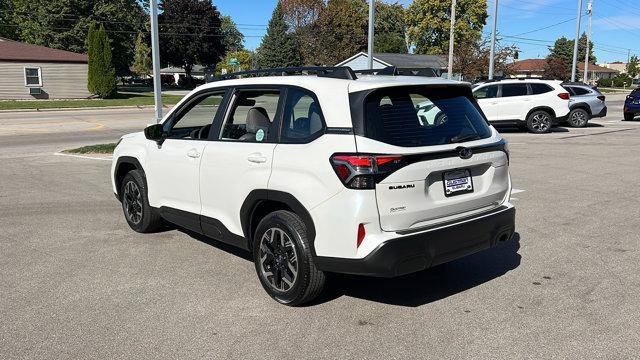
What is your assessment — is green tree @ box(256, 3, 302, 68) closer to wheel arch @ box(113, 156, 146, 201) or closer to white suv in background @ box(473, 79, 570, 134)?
white suv in background @ box(473, 79, 570, 134)

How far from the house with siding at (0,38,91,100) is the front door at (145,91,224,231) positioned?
37.0 meters

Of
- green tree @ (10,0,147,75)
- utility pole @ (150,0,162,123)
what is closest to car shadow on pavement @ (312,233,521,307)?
utility pole @ (150,0,162,123)

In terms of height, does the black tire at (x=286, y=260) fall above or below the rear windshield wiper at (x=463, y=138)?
below

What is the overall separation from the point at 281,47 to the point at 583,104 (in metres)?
59.6

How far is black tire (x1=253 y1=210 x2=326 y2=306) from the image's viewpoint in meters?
4.04

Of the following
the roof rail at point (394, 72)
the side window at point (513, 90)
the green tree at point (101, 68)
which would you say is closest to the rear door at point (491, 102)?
the side window at point (513, 90)

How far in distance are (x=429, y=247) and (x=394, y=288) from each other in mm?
900

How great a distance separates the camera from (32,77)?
38.1 meters

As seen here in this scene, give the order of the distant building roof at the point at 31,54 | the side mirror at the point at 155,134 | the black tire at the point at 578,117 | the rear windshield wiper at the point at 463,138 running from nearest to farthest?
the rear windshield wiper at the point at 463,138 → the side mirror at the point at 155,134 → the black tire at the point at 578,117 → the distant building roof at the point at 31,54

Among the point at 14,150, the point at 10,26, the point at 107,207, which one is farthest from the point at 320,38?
the point at 107,207

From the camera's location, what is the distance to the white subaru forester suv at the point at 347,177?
3.74m

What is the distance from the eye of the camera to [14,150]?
14.3 m

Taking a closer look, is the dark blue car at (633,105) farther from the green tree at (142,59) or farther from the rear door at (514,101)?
the green tree at (142,59)

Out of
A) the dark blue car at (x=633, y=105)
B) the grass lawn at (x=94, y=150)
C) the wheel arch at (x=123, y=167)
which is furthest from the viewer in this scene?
the dark blue car at (x=633, y=105)
